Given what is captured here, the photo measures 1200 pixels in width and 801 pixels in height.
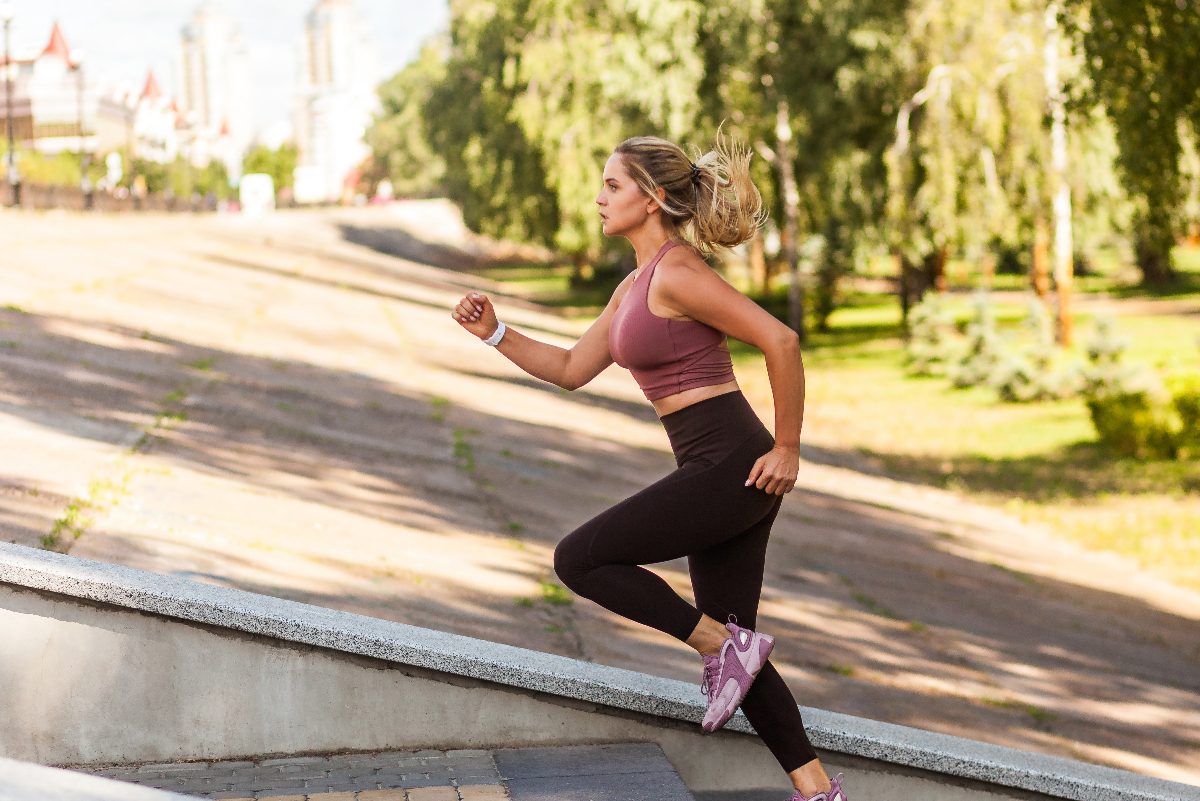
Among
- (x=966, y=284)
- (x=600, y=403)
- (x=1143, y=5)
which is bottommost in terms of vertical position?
(x=966, y=284)

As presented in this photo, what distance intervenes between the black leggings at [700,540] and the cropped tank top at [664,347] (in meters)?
0.07

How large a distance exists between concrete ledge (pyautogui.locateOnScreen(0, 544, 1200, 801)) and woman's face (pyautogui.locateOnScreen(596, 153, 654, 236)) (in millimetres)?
1315

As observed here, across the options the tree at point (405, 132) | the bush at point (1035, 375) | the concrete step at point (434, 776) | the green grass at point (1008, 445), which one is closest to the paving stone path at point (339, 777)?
the concrete step at point (434, 776)

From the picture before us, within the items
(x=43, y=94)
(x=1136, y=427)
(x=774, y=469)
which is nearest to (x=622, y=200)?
(x=774, y=469)

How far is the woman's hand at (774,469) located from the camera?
335cm

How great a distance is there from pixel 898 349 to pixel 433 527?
22217 millimetres

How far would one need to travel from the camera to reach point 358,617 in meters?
4.23

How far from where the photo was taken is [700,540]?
11.2 feet

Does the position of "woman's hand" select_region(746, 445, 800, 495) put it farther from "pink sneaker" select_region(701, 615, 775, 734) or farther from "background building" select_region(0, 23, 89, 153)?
"background building" select_region(0, 23, 89, 153)

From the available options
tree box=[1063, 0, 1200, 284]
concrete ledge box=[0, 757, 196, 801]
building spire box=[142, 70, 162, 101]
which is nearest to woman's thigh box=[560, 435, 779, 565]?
concrete ledge box=[0, 757, 196, 801]

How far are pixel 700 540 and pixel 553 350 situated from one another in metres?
0.70

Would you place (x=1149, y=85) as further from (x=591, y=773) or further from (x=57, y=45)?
(x=57, y=45)

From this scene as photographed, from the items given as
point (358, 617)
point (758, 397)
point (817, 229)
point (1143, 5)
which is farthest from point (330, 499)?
point (817, 229)

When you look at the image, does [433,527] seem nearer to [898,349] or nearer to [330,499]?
[330,499]
